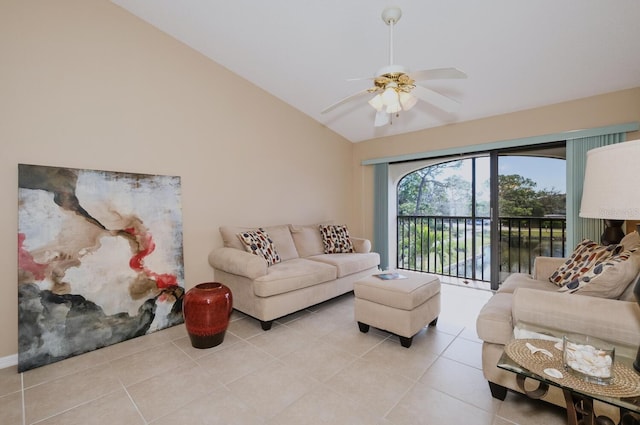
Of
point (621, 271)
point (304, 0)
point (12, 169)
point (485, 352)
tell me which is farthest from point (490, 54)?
point (12, 169)

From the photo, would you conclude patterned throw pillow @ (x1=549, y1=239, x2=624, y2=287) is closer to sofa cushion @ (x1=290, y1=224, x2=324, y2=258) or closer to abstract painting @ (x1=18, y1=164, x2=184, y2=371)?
sofa cushion @ (x1=290, y1=224, x2=324, y2=258)

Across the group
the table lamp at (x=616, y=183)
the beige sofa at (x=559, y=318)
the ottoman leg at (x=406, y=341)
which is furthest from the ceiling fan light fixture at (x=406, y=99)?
the ottoman leg at (x=406, y=341)

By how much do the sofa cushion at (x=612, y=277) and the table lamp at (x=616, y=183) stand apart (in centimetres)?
58

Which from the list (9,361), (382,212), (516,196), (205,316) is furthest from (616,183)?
(382,212)

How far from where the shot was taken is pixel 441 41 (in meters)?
2.58

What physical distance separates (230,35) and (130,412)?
10.3 ft

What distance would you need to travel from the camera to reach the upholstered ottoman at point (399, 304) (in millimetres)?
2381

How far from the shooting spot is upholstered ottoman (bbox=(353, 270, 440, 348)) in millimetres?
2381

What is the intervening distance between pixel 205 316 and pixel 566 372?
225 centimetres

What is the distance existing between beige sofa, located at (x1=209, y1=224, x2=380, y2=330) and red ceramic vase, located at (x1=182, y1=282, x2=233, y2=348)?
1.22ft

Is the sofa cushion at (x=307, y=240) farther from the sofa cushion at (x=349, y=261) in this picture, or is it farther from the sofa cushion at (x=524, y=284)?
the sofa cushion at (x=524, y=284)

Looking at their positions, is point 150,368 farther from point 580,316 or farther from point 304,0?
point 304,0

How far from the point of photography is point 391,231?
5.05 meters

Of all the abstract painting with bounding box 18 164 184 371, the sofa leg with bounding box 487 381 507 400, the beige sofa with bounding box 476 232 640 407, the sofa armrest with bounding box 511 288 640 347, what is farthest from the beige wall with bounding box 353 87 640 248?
the abstract painting with bounding box 18 164 184 371
